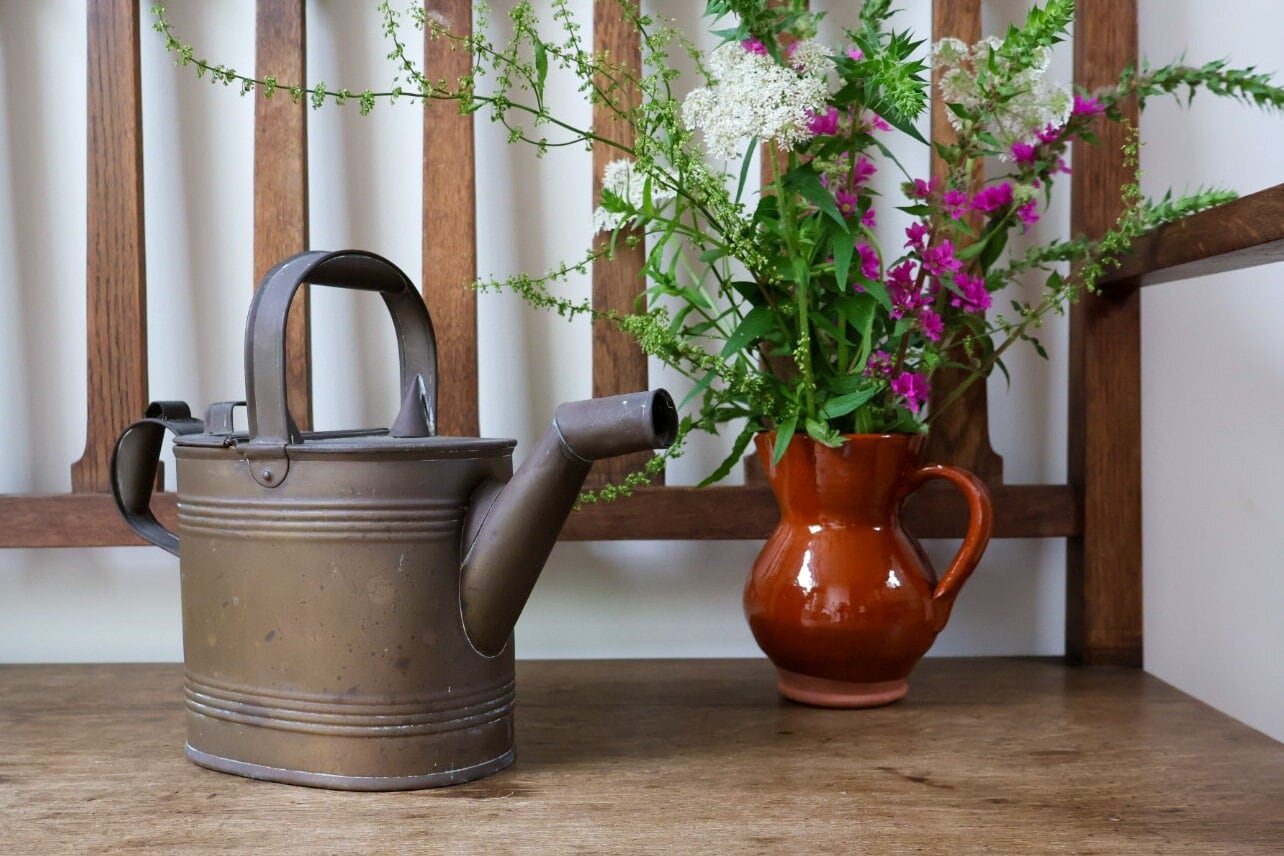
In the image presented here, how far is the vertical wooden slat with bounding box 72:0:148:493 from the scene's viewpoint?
37.7 inches

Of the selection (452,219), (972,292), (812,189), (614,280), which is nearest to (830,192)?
(812,189)

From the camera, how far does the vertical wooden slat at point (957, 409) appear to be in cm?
96

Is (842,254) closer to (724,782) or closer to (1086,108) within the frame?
(1086,108)

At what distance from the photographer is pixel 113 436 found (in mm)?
961

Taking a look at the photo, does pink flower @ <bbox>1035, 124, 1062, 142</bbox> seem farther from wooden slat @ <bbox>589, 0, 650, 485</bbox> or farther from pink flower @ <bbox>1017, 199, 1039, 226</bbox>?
wooden slat @ <bbox>589, 0, 650, 485</bbox>

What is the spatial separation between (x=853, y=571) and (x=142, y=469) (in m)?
0.51

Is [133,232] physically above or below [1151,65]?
below

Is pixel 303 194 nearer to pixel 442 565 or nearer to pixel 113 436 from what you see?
pixel 113 436

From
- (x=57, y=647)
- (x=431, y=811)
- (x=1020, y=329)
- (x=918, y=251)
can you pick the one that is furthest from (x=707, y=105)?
(x=57, y=647)

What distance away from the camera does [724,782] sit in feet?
2.22

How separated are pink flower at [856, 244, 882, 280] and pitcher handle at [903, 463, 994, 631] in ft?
0.49

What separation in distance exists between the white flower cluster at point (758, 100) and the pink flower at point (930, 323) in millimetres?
160

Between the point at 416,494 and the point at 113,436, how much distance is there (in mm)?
445

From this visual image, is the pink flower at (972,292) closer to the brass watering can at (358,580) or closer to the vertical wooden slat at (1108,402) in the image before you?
the vertical wooden slat at (1108,402)
